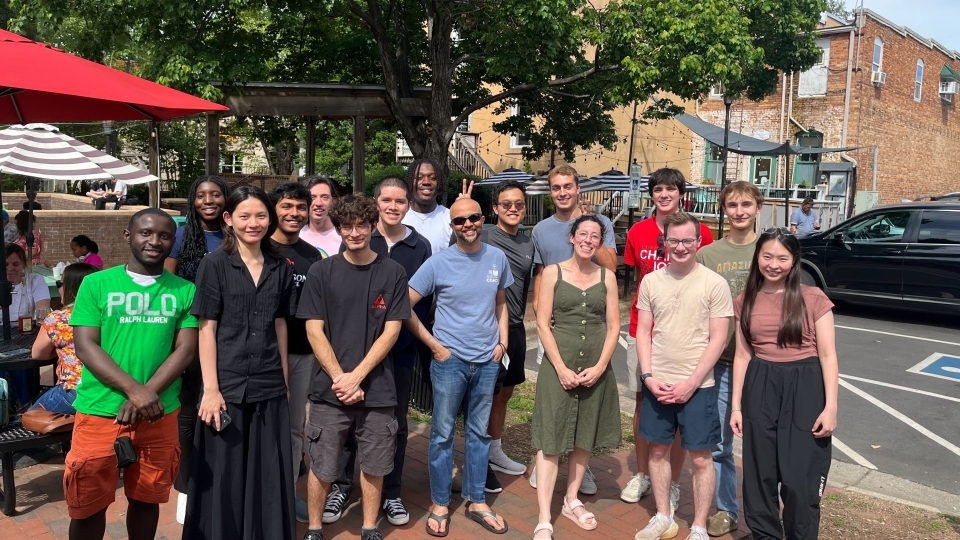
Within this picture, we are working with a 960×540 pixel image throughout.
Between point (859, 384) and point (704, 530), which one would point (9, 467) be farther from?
point (859, 384)

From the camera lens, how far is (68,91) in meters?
3.86

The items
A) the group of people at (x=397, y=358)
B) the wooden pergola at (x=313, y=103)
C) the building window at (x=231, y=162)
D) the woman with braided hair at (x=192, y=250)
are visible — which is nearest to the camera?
the group of people at (x=397, y=358)

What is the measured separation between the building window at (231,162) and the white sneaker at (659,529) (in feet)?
86.9

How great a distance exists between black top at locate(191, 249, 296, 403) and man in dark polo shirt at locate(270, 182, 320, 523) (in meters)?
0.38

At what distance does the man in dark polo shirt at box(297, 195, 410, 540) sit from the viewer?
3.58m

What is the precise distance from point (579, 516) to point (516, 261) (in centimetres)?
153

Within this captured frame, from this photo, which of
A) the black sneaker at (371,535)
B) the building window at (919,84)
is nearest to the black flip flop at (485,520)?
the black sneaker at (371,535)

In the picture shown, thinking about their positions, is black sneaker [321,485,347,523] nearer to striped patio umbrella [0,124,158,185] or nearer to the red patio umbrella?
the red patio umbrella

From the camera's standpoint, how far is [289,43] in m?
14.3

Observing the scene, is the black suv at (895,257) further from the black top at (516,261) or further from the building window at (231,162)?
the building window at (231,162)

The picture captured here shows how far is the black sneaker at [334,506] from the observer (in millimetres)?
4034

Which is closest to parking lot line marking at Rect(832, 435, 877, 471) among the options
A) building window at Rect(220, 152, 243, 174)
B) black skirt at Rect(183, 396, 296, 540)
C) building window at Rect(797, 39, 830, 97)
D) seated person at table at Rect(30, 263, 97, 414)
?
black skirt at Rect(183, 396, 296, 540)

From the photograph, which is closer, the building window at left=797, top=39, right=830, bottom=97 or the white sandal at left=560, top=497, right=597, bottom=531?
the white sandal at left=560, top=497, right=597, bottom=531

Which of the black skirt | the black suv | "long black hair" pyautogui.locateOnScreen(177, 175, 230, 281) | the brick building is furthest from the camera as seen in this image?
the brick building
